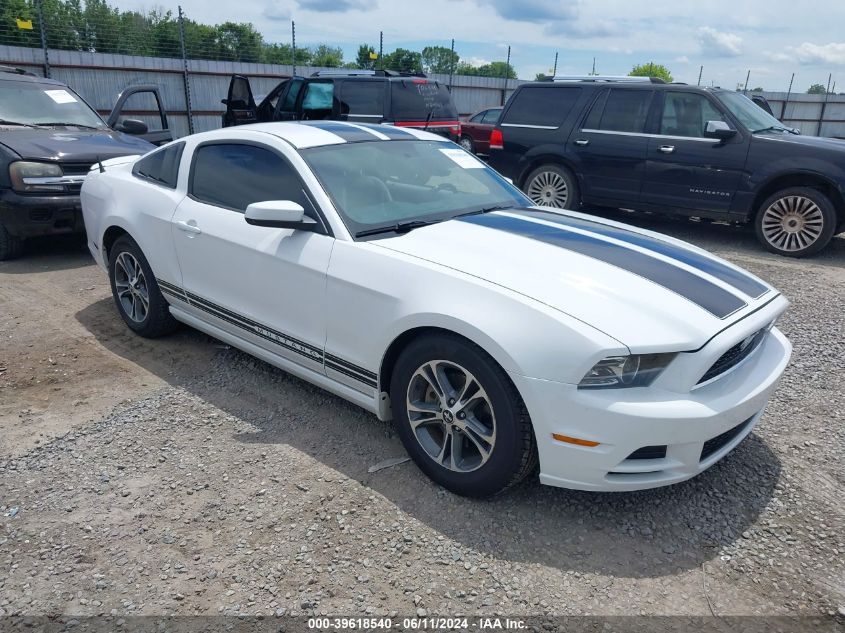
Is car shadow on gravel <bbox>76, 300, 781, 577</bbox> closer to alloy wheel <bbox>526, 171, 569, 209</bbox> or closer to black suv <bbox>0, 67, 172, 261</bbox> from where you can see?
black suv <bbox>0, 67, 172, 261</bbox>

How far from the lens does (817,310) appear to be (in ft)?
18.6

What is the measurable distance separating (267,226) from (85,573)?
1774 mm

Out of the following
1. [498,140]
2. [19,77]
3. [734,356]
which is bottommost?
[734,356]

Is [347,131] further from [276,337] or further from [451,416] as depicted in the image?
[451,416]

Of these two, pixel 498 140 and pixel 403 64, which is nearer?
pixel 498 140

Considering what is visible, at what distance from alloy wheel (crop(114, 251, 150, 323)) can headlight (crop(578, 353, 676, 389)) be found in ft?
11.1

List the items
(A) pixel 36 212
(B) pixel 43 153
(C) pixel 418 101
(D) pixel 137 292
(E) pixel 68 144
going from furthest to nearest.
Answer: (C) pixel 418 101 < (E) pixel 68 144 < (B) pixel 43 153 < (A) pixel 36 212 < (D) pixel 137 292

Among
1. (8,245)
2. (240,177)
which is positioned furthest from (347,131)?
(8,245)

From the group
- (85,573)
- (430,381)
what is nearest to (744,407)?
(430,381)

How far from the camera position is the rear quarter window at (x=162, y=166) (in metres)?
4.46

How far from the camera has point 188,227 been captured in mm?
4117

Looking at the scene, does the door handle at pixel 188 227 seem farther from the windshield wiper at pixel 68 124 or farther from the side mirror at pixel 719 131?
the side mirror at pixel 719 131

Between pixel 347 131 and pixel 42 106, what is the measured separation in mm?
5566

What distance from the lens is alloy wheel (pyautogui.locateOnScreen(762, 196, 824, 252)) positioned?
727cm
